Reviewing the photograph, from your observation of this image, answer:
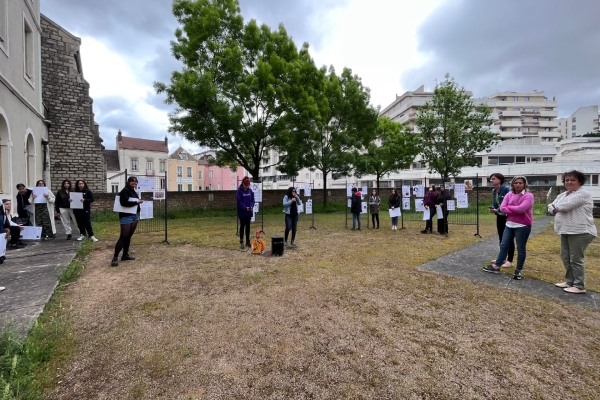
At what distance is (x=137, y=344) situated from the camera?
9.78ft

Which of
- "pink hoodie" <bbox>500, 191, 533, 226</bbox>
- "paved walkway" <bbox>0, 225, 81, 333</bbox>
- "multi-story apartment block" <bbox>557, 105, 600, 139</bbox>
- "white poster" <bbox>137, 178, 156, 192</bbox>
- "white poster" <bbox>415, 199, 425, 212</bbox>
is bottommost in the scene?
"paved walkway" <bbox>0, 225, 81, 333</bbox>

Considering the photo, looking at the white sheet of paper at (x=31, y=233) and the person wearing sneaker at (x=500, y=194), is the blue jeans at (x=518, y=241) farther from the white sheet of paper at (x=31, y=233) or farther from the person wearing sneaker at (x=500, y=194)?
the white sheet of paper at (x=31, y=233)

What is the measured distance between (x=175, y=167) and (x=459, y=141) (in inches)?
2035

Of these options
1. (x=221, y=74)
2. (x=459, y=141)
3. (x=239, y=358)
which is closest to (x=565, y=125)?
(x=459, y=141)

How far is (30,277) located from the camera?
490 centimetres

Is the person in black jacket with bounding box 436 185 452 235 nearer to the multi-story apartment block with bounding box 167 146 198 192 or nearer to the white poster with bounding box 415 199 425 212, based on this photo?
the white poster with bounding box 415 199 425 212

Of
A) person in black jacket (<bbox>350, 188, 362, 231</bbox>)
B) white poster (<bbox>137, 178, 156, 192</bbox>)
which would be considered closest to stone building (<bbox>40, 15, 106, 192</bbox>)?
white poster (<bbox>137, 178, 156, 192</bbox>)

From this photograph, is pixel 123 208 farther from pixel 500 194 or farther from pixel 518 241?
pixel 500 194

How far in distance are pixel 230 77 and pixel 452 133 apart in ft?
40.8

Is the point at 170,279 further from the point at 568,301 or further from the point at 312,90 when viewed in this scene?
the point at 312,90

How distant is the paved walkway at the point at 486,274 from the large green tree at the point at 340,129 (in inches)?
498

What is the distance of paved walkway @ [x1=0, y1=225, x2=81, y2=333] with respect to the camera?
11.4ft

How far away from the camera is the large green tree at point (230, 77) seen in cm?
1435

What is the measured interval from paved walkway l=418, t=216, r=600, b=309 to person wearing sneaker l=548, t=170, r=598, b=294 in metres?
0.24
